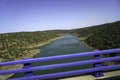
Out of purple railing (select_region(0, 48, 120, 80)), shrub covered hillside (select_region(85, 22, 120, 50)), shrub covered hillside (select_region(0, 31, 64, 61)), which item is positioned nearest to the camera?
purple railing (select_region(0, 48, 120, 80))

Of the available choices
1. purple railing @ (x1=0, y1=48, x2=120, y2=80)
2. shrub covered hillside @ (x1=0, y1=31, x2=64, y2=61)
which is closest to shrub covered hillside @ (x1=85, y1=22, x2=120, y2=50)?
shrub covered hillside @ (x1=0, y1=31, x2=64, y2=61)

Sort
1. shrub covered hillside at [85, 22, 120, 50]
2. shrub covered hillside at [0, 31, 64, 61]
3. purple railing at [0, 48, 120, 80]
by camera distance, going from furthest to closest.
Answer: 1. shrub covered hillside at [0, 31, 64, 61]
2. shrub covered hillside at [85, 22, 120, 50]
3. purple railing at [0, 48, 120, 80]

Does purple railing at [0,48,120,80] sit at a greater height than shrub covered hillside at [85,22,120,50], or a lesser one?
greater

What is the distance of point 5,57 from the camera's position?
65.9 metres

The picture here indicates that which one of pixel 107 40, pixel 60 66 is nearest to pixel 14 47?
pixel 107 40

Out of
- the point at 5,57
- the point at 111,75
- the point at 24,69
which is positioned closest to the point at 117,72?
the point at 111,75

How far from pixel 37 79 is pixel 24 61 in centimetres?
74

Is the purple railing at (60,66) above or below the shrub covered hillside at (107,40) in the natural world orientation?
above

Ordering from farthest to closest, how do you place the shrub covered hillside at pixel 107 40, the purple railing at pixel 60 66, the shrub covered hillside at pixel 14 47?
the shrub covered hillside at pixel 14 47 < the shrub covered hillside at pixel 107 40 < the purple railing at pixel 60 66

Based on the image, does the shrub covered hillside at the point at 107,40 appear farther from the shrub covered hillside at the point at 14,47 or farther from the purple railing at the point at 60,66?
the purple railing at the point at 60,66

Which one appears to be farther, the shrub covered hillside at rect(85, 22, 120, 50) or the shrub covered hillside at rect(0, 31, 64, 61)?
the shrub covered hillside at rect(0, 31, 64, 61)

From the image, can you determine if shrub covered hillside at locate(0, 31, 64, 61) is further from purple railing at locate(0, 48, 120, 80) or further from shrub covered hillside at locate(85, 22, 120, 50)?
purple railing at locate(0, 48, 120, 80)

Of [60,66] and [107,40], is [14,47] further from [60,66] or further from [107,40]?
[60,66]

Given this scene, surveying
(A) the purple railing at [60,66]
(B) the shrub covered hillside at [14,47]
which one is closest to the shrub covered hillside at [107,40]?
(B) the shrub covered hillside at [14,47]
